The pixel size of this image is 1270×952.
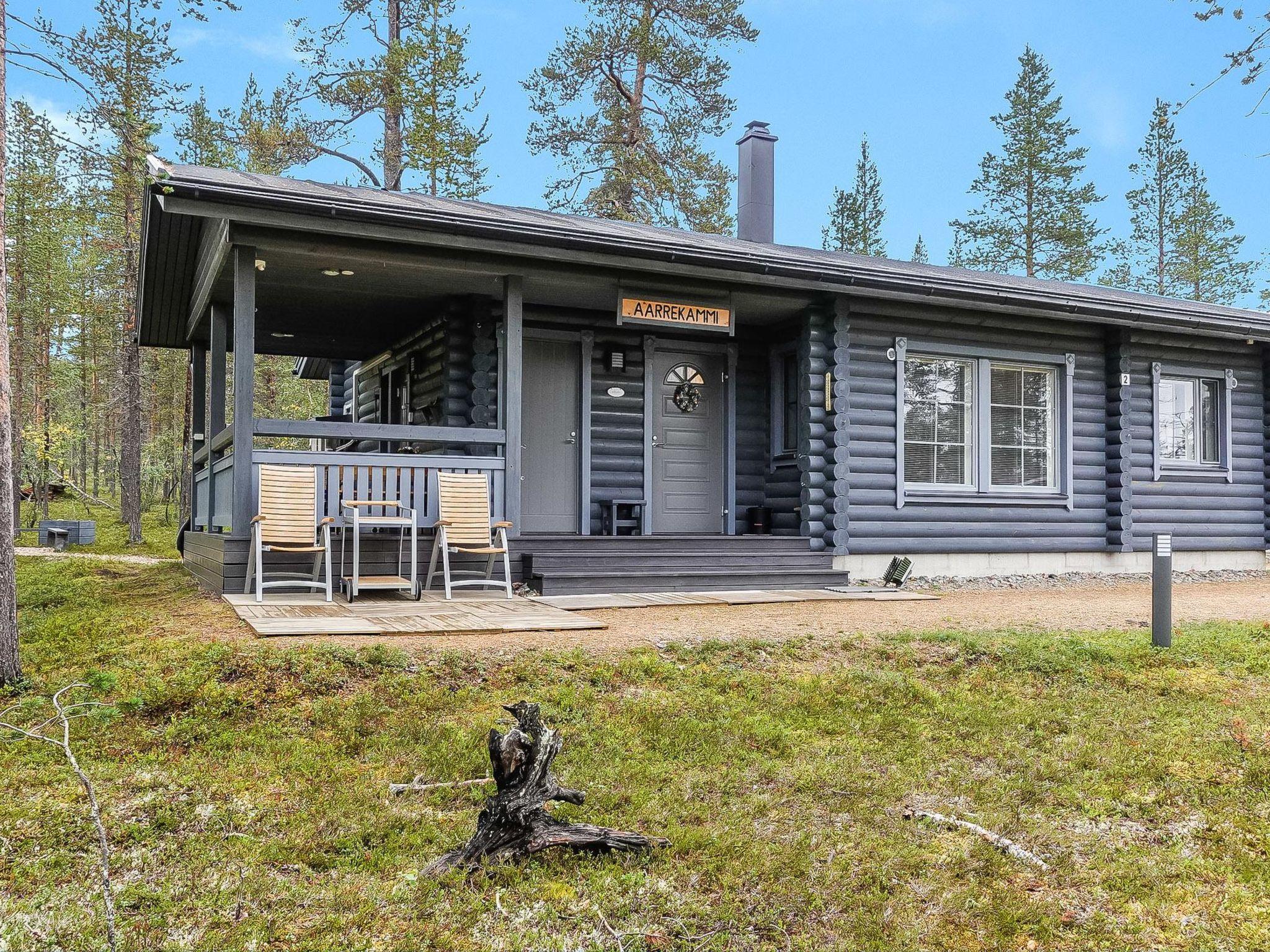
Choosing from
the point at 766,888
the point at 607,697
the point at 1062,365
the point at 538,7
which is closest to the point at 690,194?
the point at 1062,365

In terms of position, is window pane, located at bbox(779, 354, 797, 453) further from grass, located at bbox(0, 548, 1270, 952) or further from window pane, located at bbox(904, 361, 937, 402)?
grass, located at bbox(0, 548, 1270, 952)

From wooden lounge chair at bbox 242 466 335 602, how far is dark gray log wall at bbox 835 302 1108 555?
4936mm

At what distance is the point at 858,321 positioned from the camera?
983 centimetres

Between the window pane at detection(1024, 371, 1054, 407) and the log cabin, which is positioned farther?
the window pane at detection(1024, 371, 1054, 407)

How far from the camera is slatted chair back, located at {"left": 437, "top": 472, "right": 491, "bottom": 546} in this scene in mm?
7574

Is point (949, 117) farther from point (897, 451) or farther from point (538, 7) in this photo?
point (897, 451)

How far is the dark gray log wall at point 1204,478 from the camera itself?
11.2 m

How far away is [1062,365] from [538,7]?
296 ft

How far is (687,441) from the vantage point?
10859mm

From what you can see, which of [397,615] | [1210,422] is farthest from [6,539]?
[1210,422]

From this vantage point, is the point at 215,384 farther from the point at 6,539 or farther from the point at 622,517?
the point at 6,539

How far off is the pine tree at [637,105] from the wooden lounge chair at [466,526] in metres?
12.8

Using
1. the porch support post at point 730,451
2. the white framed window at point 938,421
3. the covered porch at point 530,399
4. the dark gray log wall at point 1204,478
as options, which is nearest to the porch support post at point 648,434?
the covered porch at point 530,399

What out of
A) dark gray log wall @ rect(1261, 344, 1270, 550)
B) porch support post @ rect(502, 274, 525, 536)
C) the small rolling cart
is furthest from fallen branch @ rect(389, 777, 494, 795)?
dark gray log wall @ rect(1261, 344, 1270, 550)
